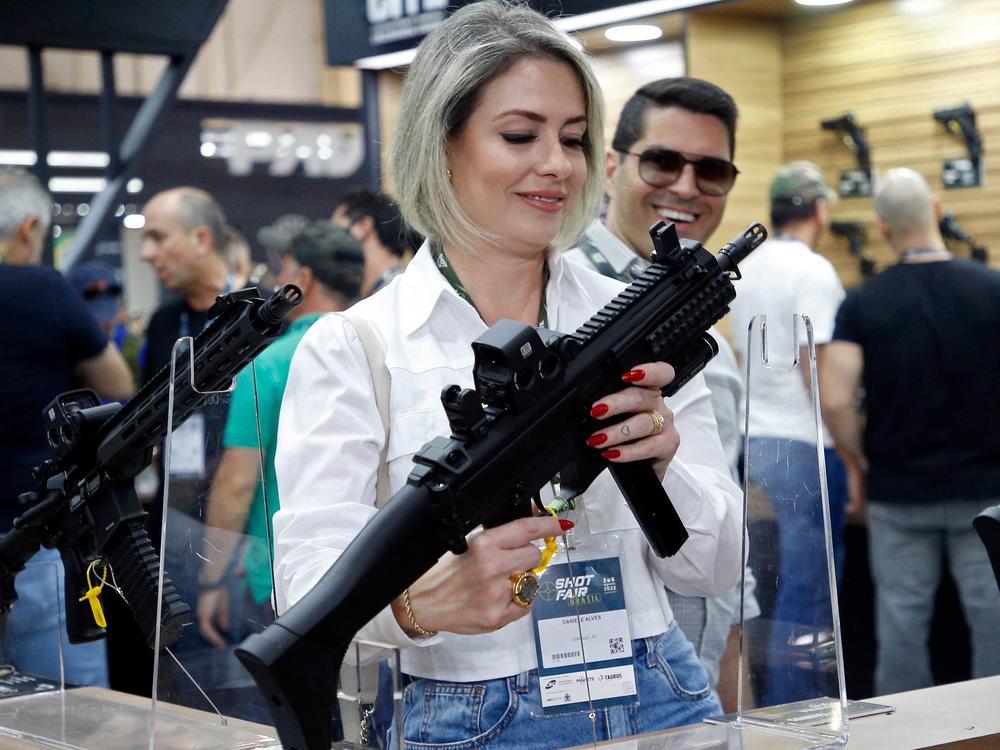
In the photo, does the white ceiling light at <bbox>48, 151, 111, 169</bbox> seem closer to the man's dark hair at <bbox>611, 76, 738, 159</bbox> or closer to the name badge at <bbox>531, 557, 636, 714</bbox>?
the man's dark hair at <bbox>611, 76, 738, 159</bbox>

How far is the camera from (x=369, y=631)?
4.61 ft

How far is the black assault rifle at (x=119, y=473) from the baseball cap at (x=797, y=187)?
2.80 metres

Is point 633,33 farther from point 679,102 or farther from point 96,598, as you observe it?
point 96,598

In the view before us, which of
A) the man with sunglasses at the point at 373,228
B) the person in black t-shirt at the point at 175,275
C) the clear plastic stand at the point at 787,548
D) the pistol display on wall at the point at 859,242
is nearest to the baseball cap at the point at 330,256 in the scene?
the person in black t-shirt at the point at 175,275

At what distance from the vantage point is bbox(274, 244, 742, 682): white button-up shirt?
1464 millimetres

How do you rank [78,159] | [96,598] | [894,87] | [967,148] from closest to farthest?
[96,598]
[967,148]
[894,87]
[78,159]

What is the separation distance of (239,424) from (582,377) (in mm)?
523

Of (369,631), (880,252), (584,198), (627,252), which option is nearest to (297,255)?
(627,252)

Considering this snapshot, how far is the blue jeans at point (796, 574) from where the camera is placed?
153 cm

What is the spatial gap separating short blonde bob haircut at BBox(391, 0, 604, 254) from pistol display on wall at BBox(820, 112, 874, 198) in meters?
3.53

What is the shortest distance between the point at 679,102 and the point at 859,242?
2720 mm

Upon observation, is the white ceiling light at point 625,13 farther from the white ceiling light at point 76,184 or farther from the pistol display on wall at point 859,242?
the white ceiling light at point 76,184

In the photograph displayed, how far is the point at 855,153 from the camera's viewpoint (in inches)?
198

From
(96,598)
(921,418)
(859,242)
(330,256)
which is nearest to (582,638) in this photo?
(96,598)
